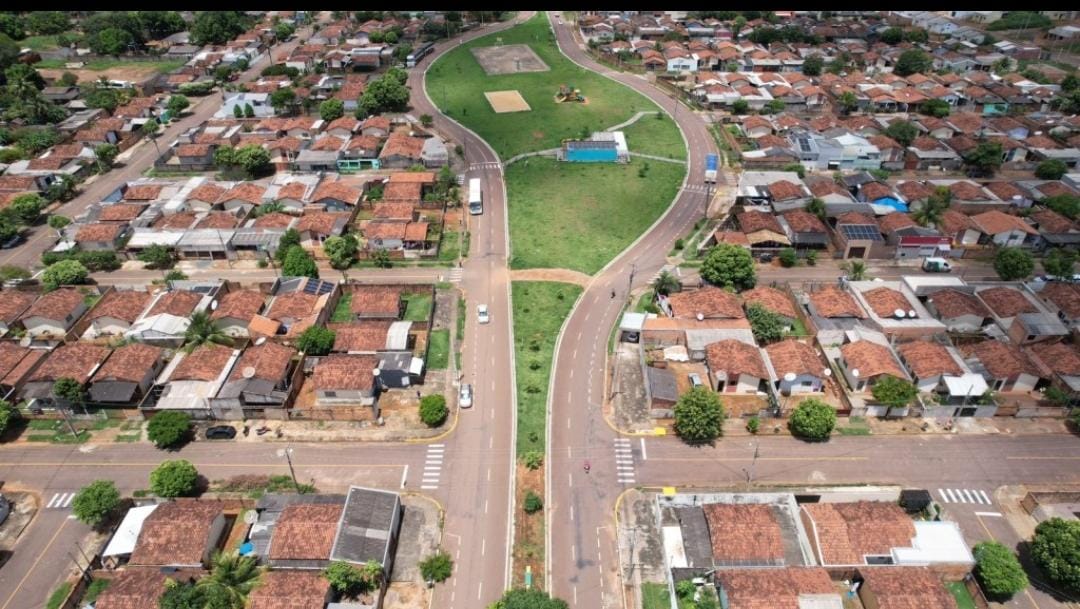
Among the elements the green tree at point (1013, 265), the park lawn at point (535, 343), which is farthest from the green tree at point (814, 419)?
the green tree at point (1013, 265)

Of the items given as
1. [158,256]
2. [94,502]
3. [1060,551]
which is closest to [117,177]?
[158,256]

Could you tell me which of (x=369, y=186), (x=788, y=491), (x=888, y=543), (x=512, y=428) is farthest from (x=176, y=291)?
(x=888, y=543)

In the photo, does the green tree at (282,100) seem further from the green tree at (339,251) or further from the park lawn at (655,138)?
the park lawn at (655,138)

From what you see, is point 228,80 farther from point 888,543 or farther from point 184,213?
point 888,543

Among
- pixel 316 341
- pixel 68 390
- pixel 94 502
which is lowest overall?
pixel 94 502

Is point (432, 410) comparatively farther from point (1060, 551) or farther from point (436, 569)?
point (1060, 551)

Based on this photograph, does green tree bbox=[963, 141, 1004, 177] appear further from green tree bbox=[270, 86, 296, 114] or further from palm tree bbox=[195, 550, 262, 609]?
green tree bbox=[270, 86, 296, 114]
